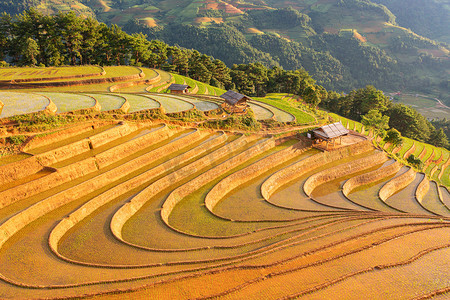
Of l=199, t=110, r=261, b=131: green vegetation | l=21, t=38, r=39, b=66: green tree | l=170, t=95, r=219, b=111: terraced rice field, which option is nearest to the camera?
l=199, t=110, r=261, b=131: green vegetation

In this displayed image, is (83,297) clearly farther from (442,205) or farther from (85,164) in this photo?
(442,205)

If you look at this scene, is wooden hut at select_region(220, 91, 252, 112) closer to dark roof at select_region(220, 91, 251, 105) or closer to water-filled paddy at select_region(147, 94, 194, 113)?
dark roof at select_region(220, 91, 251, 105)

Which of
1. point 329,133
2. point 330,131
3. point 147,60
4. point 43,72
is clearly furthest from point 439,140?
point 43,72

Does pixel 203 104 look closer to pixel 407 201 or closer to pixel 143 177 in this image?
pixel 143 177

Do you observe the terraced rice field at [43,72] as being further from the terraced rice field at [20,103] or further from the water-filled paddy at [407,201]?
the water-filled paddy at [407,201]

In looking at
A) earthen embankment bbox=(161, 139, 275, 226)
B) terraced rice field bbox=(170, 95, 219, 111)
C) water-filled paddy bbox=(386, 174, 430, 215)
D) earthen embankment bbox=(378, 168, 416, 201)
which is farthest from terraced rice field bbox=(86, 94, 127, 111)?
water-filled paddy bbox=(386, 174, 430, 215)

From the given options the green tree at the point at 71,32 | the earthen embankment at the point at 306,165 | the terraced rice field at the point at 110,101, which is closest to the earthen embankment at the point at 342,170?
the earthen embankment at the point at 306,165
